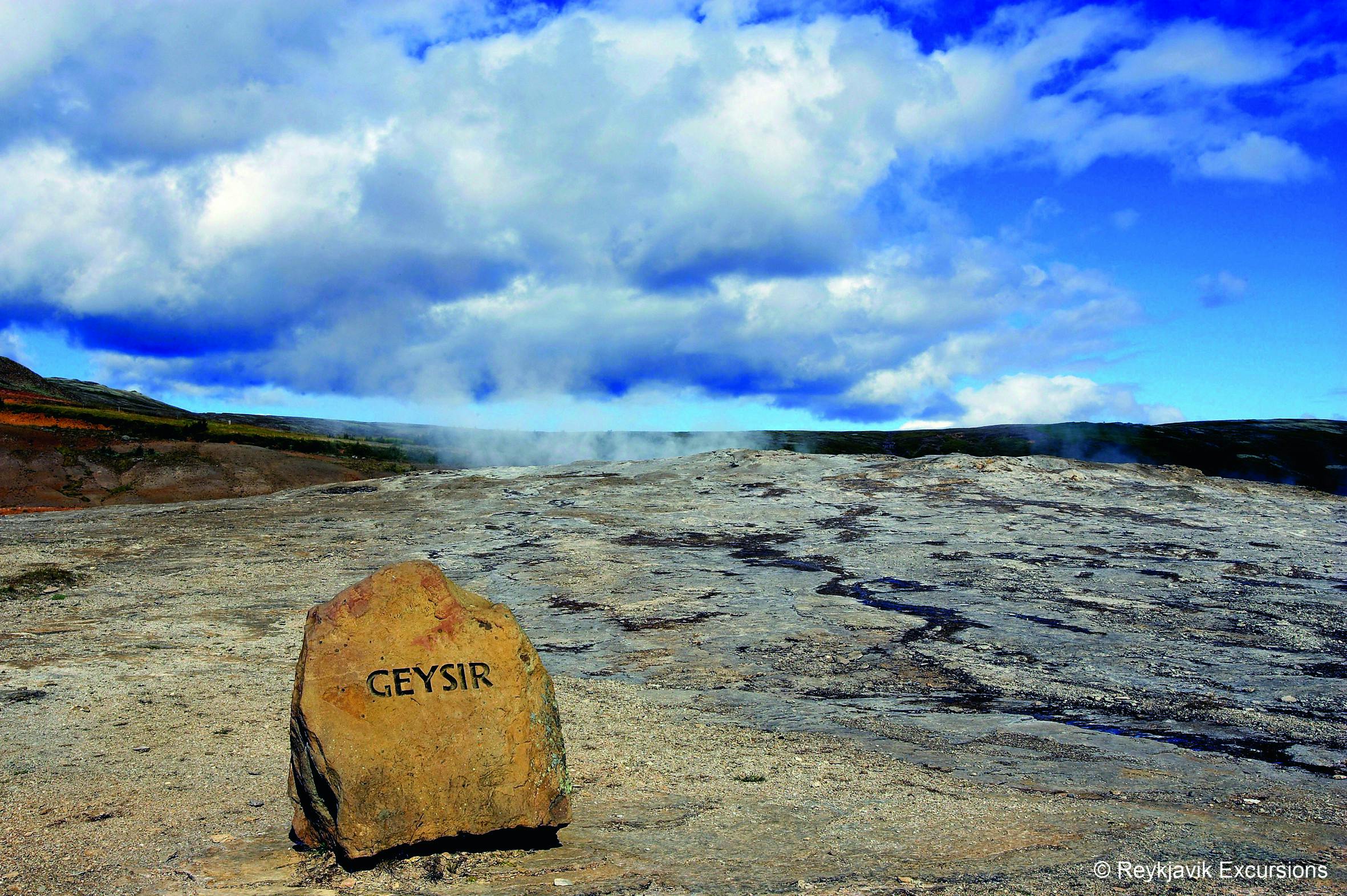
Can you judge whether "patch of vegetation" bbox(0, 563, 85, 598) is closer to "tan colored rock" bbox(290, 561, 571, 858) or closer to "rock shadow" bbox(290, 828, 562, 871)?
"rock shadow" bbox(290, 828, 562, 871)

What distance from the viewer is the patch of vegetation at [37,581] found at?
15.4 meters

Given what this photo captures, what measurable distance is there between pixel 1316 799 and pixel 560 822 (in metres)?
5.63

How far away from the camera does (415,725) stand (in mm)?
5551

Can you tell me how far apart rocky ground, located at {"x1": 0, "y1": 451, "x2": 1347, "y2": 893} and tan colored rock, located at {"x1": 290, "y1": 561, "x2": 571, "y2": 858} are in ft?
0.94

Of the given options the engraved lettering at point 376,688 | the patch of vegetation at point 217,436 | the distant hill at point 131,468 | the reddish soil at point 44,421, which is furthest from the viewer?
the patch of vegetation at point 217,436

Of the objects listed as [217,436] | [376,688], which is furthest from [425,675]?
[217,436]

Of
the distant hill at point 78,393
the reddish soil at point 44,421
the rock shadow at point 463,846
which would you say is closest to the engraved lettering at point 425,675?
the rock shadow at point 463,846

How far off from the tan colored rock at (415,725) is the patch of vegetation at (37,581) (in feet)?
42.8

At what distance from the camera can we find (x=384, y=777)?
541 cm

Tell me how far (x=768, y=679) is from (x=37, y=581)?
13382 millimetres

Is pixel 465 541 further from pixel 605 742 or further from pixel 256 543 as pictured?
pixel 605 742

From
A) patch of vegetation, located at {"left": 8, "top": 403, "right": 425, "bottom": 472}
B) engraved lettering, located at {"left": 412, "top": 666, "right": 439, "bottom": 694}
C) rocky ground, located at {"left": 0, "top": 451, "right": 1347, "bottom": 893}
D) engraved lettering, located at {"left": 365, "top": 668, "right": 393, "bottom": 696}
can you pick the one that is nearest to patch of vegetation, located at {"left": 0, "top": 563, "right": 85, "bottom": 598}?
rocky ground, located at {"left": 0, "top": 451, "right": 1347, "bottom": 893}

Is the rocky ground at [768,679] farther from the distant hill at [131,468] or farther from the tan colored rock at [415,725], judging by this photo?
the distant hill at [131,468]

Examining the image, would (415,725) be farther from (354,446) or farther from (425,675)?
(354,446)
